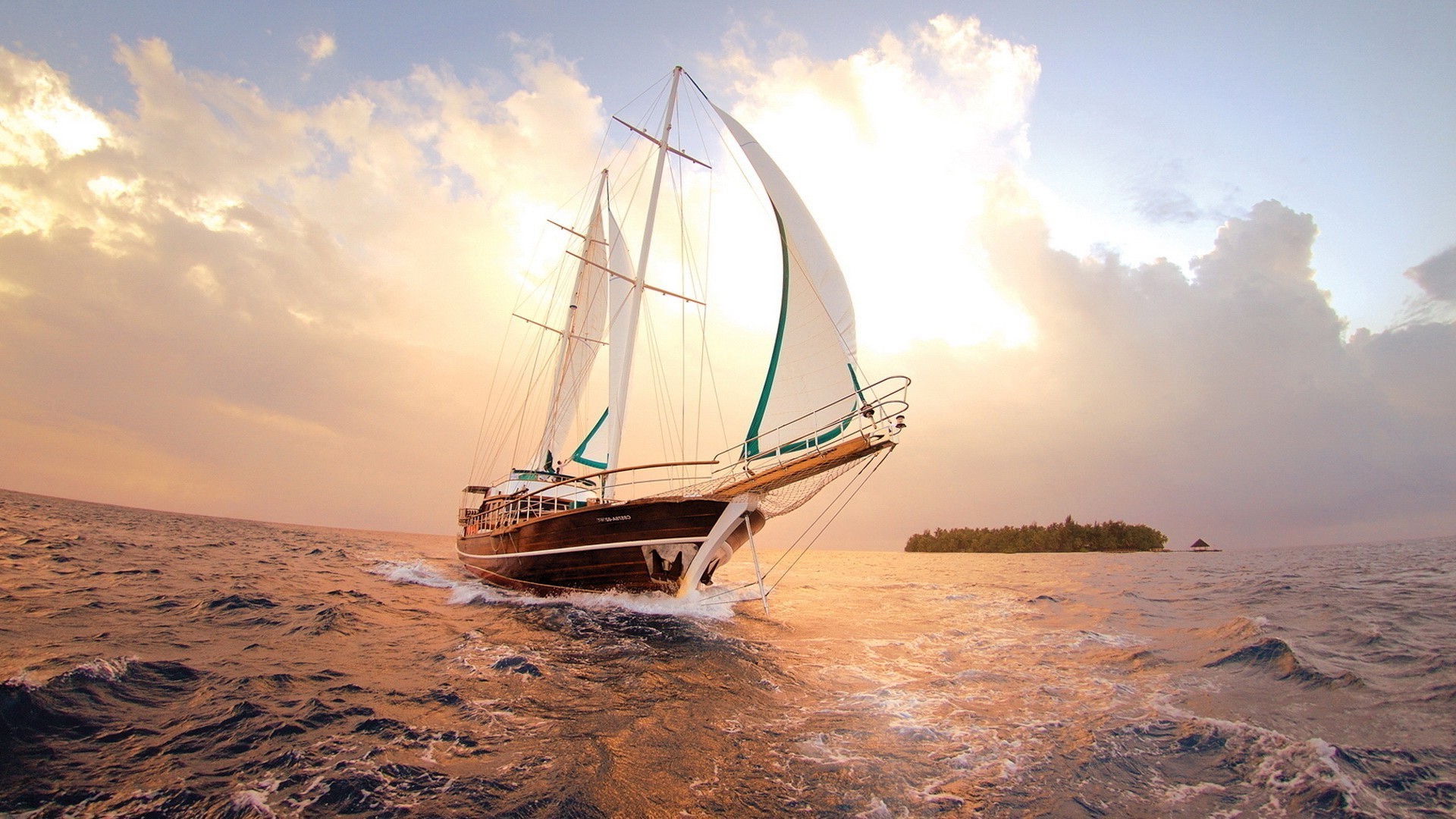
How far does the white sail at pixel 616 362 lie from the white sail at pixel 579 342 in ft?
4.97

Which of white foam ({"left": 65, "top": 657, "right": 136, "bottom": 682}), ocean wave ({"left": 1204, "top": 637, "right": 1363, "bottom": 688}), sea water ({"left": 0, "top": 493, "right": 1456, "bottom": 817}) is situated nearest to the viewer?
sea water ({"left": 0, "top": 493, "right": 1456, "bottom": 817})

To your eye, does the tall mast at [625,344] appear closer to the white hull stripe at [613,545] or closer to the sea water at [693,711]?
the white hull stripe at [613,545]

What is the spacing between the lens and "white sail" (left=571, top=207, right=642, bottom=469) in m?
16.7

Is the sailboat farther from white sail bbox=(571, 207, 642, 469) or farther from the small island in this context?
the small island

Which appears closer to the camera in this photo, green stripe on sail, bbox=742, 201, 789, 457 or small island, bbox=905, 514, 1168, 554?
green stripe on sail, bbox=742, 201, 789, 457

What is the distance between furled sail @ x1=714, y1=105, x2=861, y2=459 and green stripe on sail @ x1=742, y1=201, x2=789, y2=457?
0.02 meters

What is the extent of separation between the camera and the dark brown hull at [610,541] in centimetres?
1327

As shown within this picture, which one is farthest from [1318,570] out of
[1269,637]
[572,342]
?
[572,342]

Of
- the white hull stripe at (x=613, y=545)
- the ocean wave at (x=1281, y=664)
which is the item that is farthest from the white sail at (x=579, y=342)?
the ocean wave at (x=1281, y=664)

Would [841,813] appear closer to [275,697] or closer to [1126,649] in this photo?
[275,697]

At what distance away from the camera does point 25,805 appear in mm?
3684

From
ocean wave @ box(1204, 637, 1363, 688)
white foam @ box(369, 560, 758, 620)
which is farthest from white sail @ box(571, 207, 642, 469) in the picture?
ocean wave @ box(1204, 637, 1363, 688)

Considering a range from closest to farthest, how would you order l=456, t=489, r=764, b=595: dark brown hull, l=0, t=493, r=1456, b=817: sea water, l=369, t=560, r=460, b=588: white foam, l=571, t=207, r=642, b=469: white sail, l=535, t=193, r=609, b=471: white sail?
l=0, t=493, r=1456, b=817: sea water < l=456, t=489, r=764, b=595: dark brown hull < l=571, t=207, r=642, b=469: white sail < l=369, t=560, r=460, b=588: white foam < l=535, t=193, r=609, b=471: white sail

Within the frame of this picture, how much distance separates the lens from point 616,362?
16.9 metres
